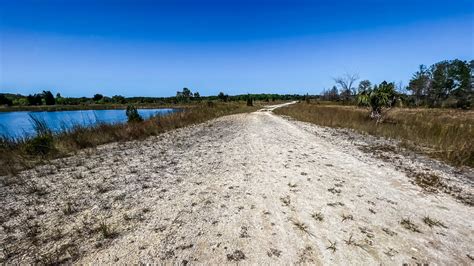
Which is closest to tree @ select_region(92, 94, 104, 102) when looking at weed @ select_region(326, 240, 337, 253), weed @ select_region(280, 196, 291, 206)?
weed @ select_region(280, 196, 291, 206)

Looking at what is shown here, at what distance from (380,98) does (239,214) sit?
16887mm

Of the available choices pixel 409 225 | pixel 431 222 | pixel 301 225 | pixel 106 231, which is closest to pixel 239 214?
pixel 301 225

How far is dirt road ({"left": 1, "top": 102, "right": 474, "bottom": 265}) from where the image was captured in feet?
8.82

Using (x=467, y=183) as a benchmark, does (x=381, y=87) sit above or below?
above

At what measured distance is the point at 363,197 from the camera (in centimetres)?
416

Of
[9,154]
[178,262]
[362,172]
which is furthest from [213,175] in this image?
[9,154]

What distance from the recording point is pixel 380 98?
1644 cm

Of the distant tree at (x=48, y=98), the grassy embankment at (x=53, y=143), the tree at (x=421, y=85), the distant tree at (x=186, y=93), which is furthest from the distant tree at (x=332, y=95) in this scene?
the distant tree at (x=48, y=98)

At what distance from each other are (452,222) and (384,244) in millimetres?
1450

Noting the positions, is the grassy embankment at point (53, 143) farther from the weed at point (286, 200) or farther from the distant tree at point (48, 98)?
the distant tree at point (48, 98)

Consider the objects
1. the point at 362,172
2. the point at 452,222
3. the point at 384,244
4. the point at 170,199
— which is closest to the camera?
the point at 384,244

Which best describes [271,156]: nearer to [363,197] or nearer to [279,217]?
[363,197]

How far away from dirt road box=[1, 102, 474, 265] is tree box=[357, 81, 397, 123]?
38.5ft

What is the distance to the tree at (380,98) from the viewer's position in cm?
1617
